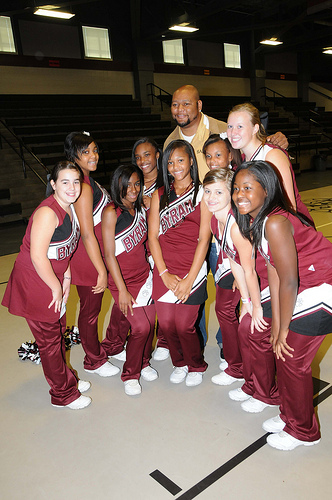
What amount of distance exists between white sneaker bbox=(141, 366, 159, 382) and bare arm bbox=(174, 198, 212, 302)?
0.53 meters

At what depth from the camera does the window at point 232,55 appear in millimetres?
14977

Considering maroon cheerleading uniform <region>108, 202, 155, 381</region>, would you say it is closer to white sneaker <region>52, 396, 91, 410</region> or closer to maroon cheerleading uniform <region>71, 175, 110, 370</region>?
maroon cheerleading uniform <region>71, 175, 110, 370</region>

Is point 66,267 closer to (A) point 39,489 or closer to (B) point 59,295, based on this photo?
(B) point 59,295

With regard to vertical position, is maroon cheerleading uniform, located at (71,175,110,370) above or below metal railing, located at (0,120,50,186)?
below

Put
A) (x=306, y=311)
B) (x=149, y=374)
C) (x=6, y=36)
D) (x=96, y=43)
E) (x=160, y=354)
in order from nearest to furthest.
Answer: (x=306, y=311) → (x=149, y=374) → (x=160, y=354) → (x=6, y=36) → (x=96, y=43)

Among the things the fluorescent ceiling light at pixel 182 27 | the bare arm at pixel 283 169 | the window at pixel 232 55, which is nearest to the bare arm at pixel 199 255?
the bare arm at pixel 283 169

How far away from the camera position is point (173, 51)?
13508mm

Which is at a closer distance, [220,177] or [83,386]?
[220,177]

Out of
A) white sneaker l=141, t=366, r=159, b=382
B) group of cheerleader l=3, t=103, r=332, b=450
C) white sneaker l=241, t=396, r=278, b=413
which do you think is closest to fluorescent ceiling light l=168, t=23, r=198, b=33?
group of cheerleader l=3, t=103, r=332, b=450

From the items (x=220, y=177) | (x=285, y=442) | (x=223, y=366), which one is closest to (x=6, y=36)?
(x=220, y=177)

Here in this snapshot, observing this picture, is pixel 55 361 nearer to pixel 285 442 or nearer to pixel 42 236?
pixel 42 236

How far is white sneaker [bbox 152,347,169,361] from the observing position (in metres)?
2.74

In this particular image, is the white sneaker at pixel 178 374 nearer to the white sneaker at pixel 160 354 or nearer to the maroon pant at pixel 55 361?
the white sneaker at pixel 160 354

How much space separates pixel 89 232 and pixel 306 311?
125 centimetres
